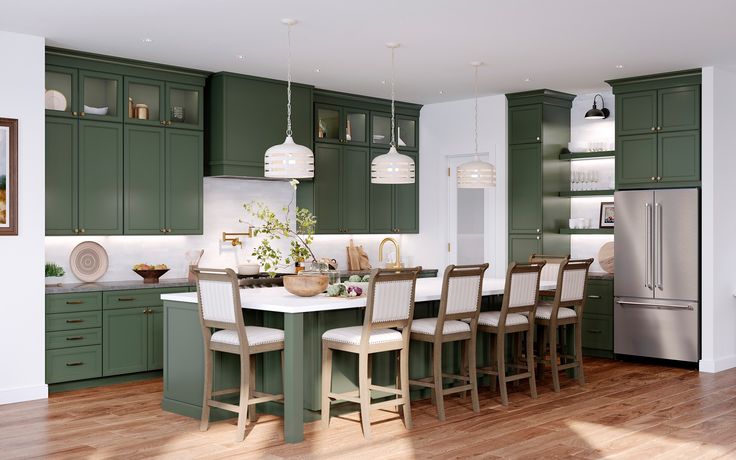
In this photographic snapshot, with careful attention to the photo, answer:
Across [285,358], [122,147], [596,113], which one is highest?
[596,113]

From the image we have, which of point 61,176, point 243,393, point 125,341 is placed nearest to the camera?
point 243,393

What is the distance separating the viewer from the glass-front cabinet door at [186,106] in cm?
790

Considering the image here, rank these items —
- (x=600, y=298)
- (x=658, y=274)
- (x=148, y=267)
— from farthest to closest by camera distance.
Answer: (x=600, y=298), (x=658, y=274), (x=148, y=267)

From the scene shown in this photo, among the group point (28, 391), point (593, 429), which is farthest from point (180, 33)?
point (593, 429)

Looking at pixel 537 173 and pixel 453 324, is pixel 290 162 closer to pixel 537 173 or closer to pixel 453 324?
pixel 453 324

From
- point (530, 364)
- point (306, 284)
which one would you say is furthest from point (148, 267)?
point (530, 364)

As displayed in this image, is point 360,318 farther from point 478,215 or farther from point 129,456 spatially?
point 478,215

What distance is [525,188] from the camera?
927cm

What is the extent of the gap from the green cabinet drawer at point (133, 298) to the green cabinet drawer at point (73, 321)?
0.13 metres

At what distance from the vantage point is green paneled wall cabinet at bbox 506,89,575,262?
30.0 feet

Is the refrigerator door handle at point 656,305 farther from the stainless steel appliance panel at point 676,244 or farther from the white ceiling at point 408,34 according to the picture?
the white ceiling at point 408,34

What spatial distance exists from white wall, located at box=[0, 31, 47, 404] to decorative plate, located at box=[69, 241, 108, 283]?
74 cm

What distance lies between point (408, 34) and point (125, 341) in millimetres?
3422

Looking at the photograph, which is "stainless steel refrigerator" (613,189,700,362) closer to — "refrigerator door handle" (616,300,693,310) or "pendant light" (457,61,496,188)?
"refrigerator door handle" (616,300,693,310)
